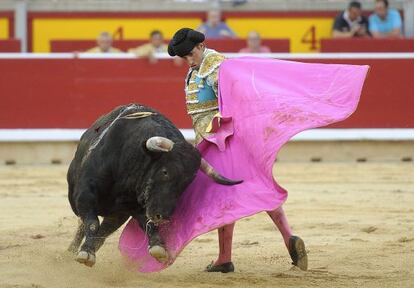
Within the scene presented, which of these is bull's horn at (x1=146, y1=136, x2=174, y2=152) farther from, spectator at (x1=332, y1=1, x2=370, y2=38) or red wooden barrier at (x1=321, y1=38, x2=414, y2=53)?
spectator at (x1=332, y1=1, x2=370, y2=38)

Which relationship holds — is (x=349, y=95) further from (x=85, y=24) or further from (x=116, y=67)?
(x=85, y=24)

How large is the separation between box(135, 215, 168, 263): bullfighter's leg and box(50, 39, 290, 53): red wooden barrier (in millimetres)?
6208

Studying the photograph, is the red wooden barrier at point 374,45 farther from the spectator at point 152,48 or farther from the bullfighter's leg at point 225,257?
the bullfighter's leg at point 225,257

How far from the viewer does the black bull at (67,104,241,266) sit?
15.2 ft

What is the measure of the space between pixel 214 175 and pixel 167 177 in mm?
220

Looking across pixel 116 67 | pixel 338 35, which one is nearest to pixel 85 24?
pixel 116 67

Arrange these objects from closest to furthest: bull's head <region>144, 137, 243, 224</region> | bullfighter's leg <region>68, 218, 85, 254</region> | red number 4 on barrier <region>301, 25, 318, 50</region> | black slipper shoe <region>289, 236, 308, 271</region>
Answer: bull's head <region>144, 137, 243, 224</region>
black slipper shoe <region>289, 236, 308, 271</region>
bullfighter's leg <region>68, 218, 85, 254</region>
red number 4 on barrier <region>301, 25, 318, 50</region>

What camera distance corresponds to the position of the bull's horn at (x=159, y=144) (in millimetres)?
4609

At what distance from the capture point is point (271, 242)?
6.10 metres

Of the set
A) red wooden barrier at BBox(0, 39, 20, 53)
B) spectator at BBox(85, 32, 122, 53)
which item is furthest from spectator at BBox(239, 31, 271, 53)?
red wooden barrier at BBox(0, 39, 20, 53)

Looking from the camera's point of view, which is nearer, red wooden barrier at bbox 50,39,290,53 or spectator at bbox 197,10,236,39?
red wooden barrier at bbox 50,39,290,53

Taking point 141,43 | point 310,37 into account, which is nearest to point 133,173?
point 141,43

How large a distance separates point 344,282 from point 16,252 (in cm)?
176

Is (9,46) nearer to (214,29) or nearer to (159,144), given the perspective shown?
(214,29)
